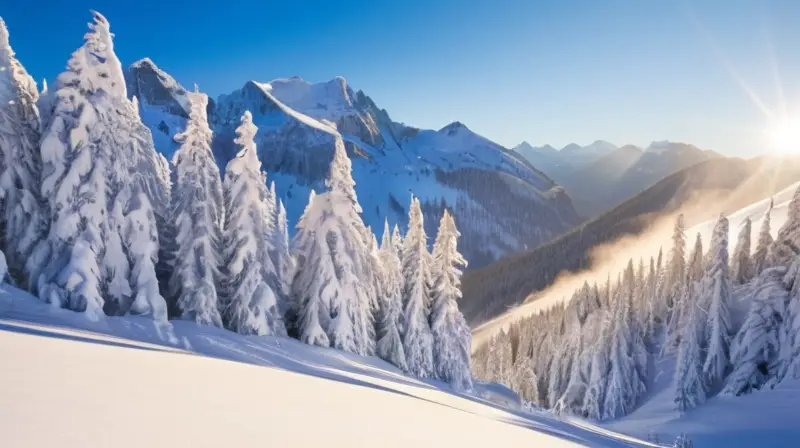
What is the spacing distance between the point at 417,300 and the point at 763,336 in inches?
1014

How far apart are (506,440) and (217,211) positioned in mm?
18538

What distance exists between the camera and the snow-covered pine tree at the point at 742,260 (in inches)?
1992

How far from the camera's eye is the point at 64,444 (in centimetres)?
364

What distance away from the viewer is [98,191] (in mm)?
16656

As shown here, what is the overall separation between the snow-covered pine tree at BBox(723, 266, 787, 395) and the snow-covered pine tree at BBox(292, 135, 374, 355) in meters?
28.4

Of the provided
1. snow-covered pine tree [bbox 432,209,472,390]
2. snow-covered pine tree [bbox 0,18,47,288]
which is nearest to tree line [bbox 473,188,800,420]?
snow-covered pine tree [bbox 432,209,472,390]

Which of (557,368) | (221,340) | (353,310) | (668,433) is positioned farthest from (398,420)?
(557,368)

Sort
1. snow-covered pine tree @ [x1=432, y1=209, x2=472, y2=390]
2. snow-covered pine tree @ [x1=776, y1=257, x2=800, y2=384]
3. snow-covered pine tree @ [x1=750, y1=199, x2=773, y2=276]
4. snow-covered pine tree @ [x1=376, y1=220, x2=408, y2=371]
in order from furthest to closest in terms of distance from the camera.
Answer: snow-covered pine tree @ [x1=750, y1=199, x2=773, y2=276] → snow-covered pine tree @ [x1=776, y1=257, x2=800, y2=384] → snow-covered pine tree @ [x1=432, y1=209, x2=472, y2=390] → snow-covered pine tree @ [x1=376, y1=220, x2=408, y2=371]

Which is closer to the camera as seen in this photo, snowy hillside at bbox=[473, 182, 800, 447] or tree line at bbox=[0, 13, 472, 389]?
tree line at bbox=[0, 13, 472, 389]

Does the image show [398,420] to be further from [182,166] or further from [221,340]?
[182,166]

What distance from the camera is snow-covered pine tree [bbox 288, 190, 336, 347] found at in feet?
77.1

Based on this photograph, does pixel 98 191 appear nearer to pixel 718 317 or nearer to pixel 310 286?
pixel 310 286

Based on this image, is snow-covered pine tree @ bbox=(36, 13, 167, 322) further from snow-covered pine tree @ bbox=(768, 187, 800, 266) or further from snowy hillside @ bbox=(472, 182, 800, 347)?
snowy hillside @ bbox=(472, 182, 800, 347)

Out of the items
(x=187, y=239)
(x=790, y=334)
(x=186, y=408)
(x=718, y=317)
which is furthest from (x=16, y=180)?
(x=718, y=317)
